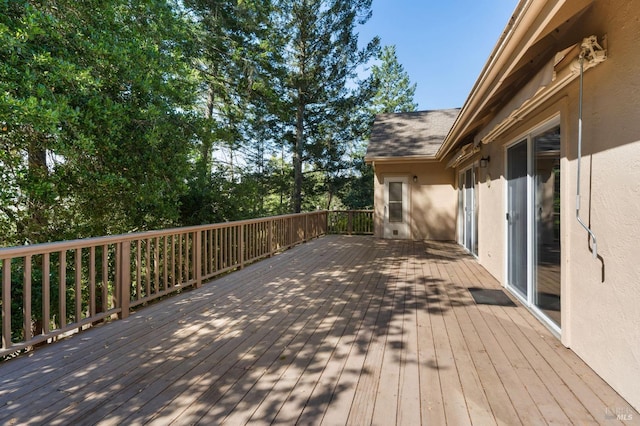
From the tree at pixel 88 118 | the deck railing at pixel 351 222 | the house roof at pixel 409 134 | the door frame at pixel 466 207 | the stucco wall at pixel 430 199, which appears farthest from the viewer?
the deck railing at pixel 351 222

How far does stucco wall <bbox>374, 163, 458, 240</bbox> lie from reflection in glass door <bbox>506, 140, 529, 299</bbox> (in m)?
5.10

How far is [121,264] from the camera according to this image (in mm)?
3219

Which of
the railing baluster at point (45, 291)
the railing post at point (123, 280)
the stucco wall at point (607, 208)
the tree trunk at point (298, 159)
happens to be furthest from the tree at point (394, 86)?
the railing baluster at point (45, 291)

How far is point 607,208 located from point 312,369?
7.00 feet

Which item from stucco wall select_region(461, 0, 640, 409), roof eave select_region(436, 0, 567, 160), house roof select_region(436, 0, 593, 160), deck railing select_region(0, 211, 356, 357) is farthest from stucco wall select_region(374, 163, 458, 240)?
stucco wall select_region(461, 0, 640, 409)

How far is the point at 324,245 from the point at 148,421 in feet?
22.1

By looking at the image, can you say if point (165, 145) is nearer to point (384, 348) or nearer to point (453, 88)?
point (384, 348)

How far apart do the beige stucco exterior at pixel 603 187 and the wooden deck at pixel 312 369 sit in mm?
254

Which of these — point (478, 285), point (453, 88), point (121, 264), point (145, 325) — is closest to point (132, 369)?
point (145, 325)

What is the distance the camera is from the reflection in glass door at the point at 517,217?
350 centimetres

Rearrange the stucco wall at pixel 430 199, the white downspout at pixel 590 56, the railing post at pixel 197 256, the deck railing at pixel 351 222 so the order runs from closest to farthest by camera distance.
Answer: the white downspout at pixel 590 56
the railing post at pixel 197 256
the stucco wall at pixel 430 199
the deck railing at pixel 351 222

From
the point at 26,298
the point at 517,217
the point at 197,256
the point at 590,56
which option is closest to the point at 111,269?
the point at 197,256

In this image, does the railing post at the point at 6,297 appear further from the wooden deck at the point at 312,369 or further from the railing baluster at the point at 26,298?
the wooden deck at the point at 312,369

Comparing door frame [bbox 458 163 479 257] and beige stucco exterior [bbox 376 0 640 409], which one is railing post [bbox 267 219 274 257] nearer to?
door frame [bbox 458 163 479 257]
